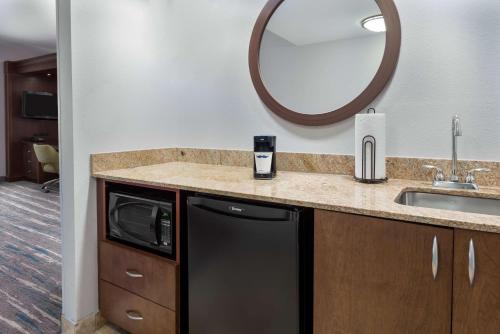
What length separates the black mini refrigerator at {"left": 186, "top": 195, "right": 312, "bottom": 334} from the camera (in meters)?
1.24

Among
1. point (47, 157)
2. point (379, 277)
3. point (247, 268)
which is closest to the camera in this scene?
point (379, 277)

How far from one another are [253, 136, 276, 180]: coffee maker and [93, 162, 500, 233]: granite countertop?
5 cm

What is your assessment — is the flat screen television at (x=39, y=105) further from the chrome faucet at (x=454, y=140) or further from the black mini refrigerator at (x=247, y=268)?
the chrome faucet at (x=454, y=140)

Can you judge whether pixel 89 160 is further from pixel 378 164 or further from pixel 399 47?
pixel 399 47

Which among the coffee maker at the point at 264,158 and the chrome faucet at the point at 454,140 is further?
the coffee maker at the point at 264,158

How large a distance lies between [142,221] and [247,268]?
65 cm

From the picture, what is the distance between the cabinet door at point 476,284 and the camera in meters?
0.92

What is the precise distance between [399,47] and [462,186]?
714 millimetres

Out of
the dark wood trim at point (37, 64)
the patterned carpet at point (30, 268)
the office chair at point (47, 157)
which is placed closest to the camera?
the patterned carpet at point (30, 268)

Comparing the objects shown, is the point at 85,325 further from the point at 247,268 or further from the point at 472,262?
the point at 472,262

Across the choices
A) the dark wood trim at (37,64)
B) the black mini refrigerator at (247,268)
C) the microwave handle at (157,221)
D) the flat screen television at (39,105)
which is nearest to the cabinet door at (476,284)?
the black mini refrigerator at (247,268)

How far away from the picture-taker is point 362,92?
173 cm

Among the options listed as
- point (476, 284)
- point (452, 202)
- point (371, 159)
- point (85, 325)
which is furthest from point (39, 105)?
point (476, 284)

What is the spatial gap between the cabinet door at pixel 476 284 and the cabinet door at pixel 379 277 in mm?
24
